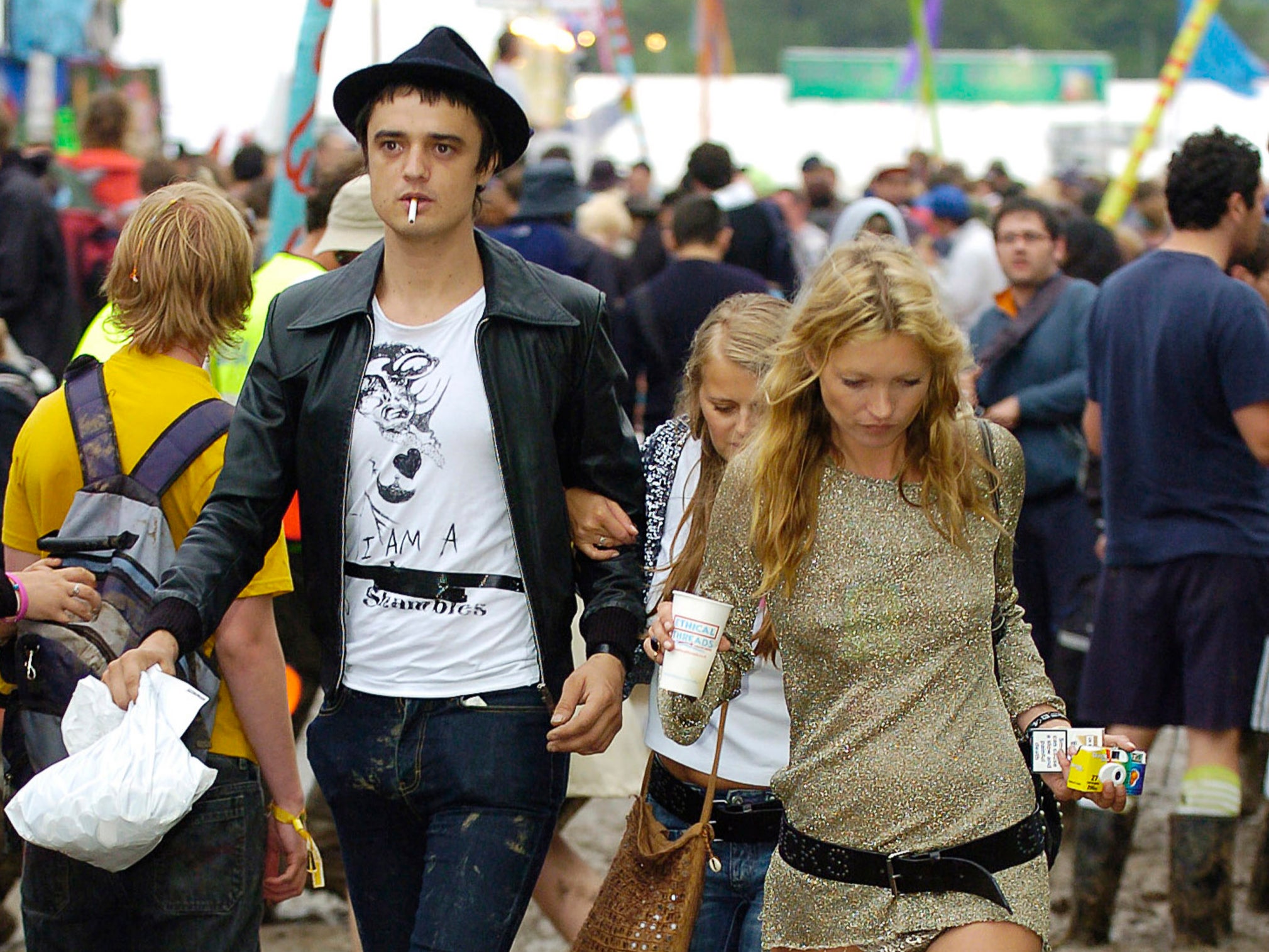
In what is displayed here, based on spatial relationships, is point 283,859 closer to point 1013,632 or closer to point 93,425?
point 93,425

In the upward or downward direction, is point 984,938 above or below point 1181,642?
above

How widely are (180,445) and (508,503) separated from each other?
2.08ft

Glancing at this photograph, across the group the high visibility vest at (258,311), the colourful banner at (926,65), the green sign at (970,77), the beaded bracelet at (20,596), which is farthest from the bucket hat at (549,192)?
the green sign at (970,77)

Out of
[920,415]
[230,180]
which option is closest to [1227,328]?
[920,415]

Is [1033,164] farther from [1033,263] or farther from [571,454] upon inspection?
[571,454]

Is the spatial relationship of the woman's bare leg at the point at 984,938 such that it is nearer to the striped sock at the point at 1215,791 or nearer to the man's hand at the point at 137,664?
the man's hand at the point at 137,664

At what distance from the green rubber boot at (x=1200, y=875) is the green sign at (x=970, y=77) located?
162 ft

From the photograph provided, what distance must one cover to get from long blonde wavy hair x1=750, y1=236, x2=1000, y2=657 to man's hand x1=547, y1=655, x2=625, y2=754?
13.6 inches

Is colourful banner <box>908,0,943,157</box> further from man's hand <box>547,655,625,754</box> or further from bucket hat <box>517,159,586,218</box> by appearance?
man's hand <box>547,655,625,754</box>

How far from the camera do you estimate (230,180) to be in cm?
1146

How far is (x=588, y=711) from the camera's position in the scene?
2.97 meters

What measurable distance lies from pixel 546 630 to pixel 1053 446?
359 centimetres

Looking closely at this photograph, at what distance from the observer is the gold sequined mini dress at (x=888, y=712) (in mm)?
2809

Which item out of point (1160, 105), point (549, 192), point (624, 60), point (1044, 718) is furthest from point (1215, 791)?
point (624, 60)
